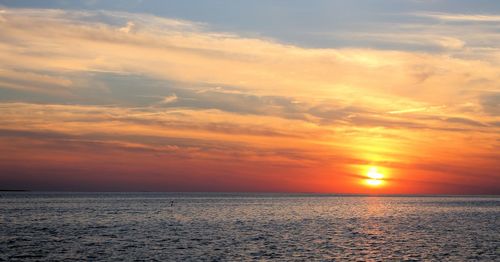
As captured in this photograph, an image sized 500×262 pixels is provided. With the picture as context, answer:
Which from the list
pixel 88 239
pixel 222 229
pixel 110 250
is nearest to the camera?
pixel 110 250

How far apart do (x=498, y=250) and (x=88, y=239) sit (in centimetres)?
5197

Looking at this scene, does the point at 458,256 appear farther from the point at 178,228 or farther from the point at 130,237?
the point at 178,228

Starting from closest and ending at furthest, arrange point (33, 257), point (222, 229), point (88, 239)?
1. point (33, 257)
2. point (88, 239)
3. point (222, 229)

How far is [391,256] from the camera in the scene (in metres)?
57.6

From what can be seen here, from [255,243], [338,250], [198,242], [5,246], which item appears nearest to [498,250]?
[338,250]

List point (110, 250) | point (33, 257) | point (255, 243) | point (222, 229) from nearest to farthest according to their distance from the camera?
point (33, 257) → point (110, 250) → point (255, 243) → point (222, 229)

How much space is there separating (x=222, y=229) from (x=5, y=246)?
3679 cm

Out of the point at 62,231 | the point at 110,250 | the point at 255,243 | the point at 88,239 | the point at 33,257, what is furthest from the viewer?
the point at 62,231

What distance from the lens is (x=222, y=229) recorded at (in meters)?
91.6

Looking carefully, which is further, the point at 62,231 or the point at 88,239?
the point at 62,231

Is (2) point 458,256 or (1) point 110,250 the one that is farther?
(1) point 110,250

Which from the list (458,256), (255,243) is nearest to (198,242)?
(255,243)

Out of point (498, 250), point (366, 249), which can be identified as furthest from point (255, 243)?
point (498, 250)

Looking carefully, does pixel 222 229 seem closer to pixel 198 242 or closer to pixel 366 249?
pixel 198 242
